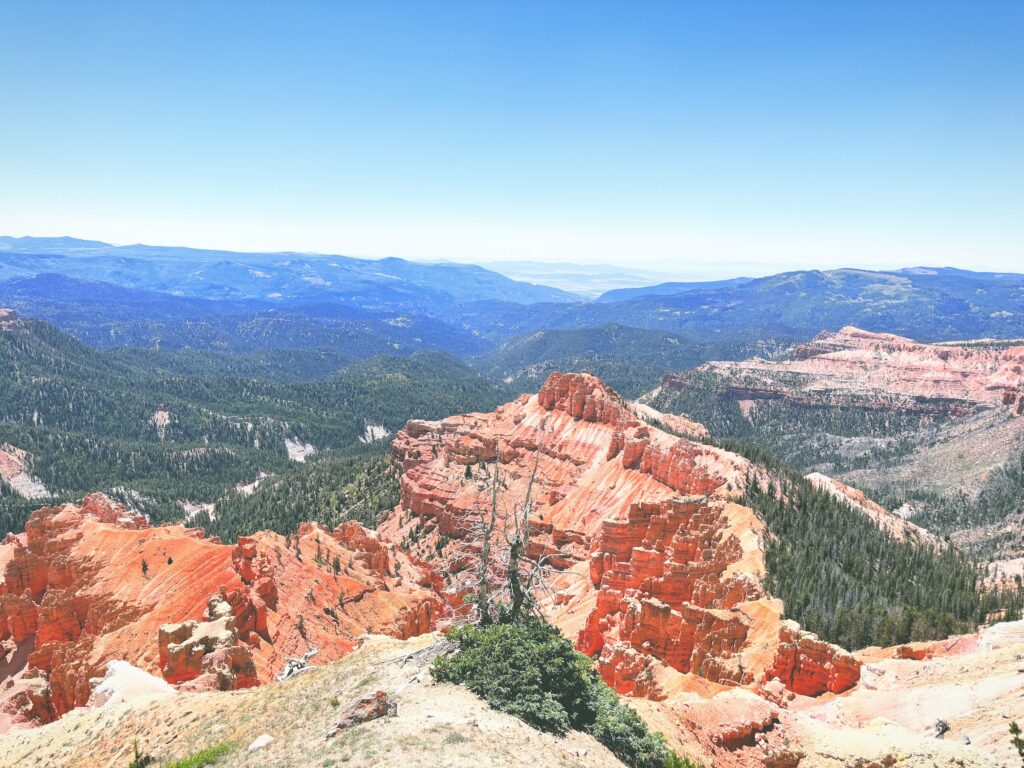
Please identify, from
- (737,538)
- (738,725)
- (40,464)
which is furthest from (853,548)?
(40,464)

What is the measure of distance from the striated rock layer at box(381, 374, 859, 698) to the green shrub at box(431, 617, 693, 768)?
3275 millimetres

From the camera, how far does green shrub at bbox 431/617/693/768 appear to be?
23.9m

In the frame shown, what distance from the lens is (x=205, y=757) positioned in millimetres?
23016

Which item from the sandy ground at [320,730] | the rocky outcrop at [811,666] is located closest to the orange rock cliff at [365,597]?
the rocky outcrop at [811,666]

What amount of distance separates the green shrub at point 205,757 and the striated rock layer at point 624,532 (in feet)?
32.6

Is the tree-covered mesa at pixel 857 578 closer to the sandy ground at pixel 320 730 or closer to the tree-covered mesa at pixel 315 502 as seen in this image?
the sandy ground at pixel 320 730

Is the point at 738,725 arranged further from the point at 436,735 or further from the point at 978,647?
the point at 978,647

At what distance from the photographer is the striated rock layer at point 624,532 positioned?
4047 cm

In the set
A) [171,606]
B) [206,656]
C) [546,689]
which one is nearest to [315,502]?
[171,606]

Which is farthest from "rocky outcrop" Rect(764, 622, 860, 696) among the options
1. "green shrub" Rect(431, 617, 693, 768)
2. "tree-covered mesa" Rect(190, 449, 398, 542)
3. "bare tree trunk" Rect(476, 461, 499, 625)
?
"tree-covered mesa" Rect(190, 449, 398, 542)

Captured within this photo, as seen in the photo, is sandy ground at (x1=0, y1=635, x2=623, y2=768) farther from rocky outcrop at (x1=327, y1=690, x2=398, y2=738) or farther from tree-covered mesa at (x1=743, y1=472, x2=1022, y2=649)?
tree-covered mesa at (x1=743, y1=472, x2=1022, y2=649)

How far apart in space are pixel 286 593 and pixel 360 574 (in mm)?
12646

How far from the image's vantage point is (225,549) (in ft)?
175

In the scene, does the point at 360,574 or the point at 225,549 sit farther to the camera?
the point at 360,574
